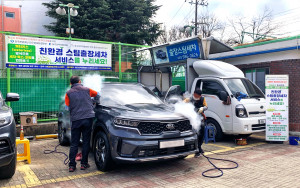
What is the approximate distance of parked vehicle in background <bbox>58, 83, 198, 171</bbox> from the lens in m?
4.51

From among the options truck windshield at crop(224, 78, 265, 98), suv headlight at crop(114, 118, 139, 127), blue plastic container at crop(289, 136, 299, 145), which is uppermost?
truck windshield at crop(224, 78, 265, 98)

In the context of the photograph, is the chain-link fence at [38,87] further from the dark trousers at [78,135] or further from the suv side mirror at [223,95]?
the suv side mirror at [223,95]

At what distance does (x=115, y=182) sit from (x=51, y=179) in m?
1.18

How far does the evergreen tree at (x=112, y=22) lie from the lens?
930 inches

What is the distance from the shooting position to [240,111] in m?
7.39

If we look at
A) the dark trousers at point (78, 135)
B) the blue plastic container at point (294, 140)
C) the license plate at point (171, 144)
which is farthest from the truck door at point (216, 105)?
the dark trousers at point (78, 135)

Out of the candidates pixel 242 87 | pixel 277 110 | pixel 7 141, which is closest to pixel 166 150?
pixel 7 141

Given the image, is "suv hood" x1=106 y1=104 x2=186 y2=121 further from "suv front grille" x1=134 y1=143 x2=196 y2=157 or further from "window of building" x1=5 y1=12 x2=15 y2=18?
"window of building" x1=5 y1=12 x2=15 y2=18

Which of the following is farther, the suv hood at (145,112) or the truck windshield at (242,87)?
the truck windshield at (242,87)

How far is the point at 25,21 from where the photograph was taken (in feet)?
94.0

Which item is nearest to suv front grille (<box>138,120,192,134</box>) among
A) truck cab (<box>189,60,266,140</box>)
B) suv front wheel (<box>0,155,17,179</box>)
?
suv front wheel (<box>0,155,17,179</box>)

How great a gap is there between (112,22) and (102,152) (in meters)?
20.6

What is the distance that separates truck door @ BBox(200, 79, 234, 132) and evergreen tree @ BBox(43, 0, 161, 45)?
1674 cm

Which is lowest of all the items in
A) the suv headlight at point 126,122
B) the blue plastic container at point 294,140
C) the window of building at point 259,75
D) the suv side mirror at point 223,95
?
the blue plastic container at point 294,140
